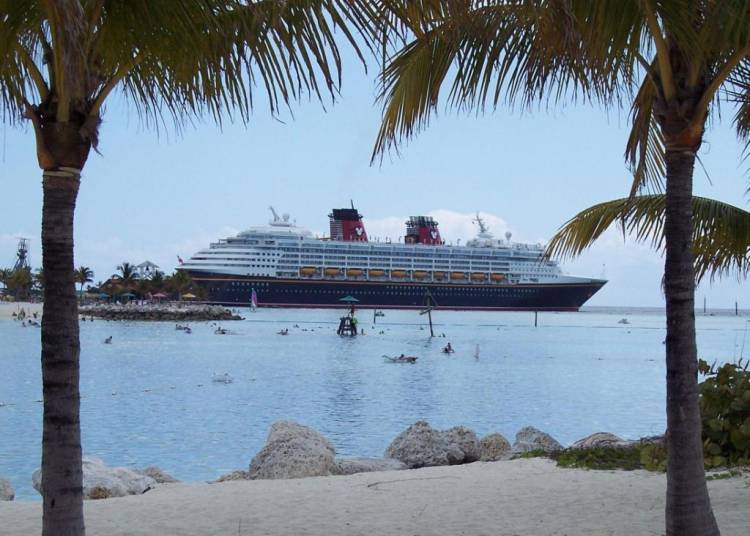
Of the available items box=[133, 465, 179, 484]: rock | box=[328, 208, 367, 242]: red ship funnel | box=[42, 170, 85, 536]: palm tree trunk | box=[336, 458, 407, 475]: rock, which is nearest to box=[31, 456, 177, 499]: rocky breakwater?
box=[133, 465, 179, 484]: rock

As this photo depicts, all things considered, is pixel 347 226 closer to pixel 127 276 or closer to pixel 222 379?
pixel 127 276

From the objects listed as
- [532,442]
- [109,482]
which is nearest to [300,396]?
[532,442]

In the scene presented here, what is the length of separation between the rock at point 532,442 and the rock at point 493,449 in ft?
0.35

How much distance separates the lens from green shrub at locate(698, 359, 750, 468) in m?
5.68

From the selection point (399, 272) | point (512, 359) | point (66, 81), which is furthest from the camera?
point (399, 272)

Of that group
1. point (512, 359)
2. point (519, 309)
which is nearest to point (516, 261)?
point (519, 309)

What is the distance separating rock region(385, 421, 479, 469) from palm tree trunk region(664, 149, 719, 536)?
197 inches

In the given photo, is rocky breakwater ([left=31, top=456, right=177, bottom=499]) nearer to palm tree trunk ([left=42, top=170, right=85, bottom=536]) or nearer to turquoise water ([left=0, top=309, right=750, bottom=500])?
turquoise water ([left=0, top=309, right=750, bottom=500])

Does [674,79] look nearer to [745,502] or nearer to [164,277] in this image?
[745,502]

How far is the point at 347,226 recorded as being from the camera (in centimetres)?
8381

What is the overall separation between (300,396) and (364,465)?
37.0ft

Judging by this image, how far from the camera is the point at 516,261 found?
81.6 metres

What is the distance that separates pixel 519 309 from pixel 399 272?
12870 millimetres

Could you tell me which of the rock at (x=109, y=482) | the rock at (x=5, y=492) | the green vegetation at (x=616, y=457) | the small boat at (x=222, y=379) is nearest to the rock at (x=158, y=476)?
the rock at (x=109, y=482)
